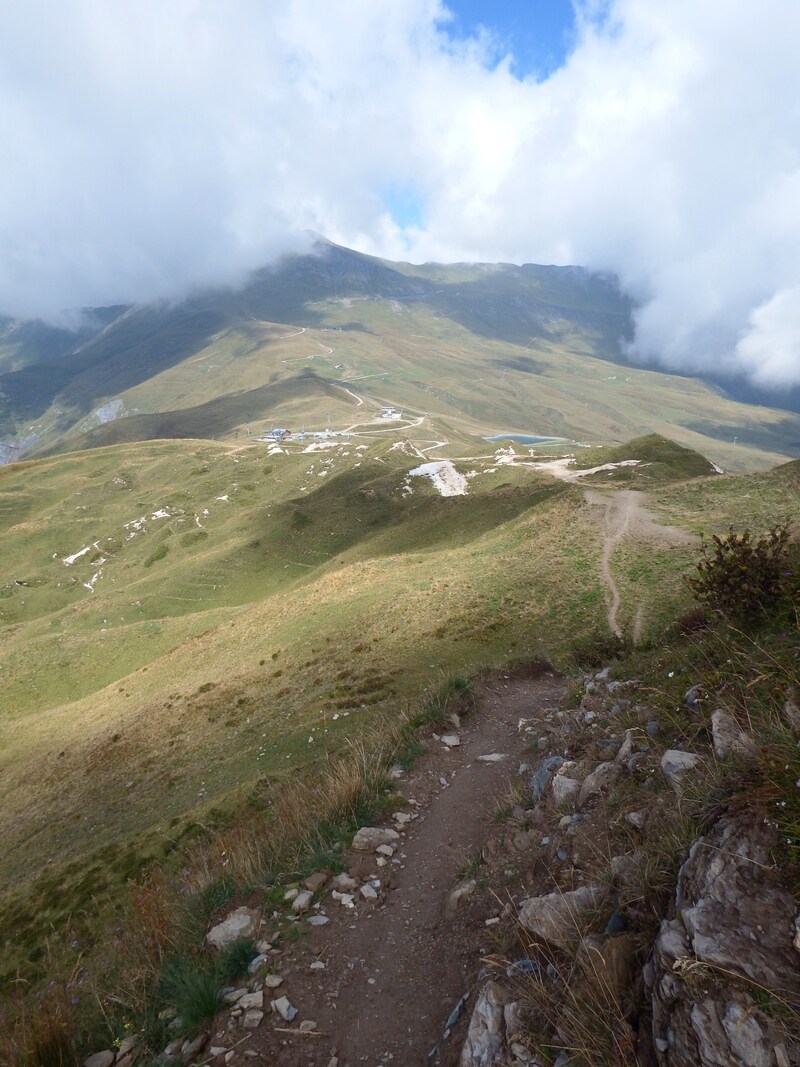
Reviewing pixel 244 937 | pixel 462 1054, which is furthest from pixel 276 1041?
pixel 462 1054

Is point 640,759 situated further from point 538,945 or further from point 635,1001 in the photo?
point 635,1001

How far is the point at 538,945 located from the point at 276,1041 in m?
3.12

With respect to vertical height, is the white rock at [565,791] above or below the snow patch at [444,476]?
below

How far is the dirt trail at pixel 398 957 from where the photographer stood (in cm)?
577

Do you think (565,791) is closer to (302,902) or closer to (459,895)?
(459,895)

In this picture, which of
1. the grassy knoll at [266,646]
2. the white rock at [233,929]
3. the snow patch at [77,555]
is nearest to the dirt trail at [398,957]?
the white rock at [233,929]

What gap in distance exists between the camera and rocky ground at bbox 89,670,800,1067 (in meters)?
3.83

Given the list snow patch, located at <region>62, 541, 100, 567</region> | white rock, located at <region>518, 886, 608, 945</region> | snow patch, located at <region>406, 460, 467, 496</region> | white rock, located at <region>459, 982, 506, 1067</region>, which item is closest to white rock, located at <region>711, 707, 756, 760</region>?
white rock, located at <region>518, 886, 608, 945</region>

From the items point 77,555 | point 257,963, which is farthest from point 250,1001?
point 77,555

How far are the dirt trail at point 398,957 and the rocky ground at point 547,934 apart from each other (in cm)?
2

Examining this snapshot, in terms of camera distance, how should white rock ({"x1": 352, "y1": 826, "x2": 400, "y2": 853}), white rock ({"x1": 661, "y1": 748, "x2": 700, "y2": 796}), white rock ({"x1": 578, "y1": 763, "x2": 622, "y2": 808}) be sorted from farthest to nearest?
white rock ({"x1": 352, "y1": 826, "x2": 400, "y2": 853}) → white rock ({"x1": 578, "y1": 763, "x2": 622, "y2": 808}) → white rock ({"x1": 661, "y1": 748, "x2": 700, "y2": 796})

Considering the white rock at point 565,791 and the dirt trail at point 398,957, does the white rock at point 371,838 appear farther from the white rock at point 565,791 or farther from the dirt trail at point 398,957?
the white rock at point 565,791

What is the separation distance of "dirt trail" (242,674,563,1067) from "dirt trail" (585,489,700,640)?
53.3ft

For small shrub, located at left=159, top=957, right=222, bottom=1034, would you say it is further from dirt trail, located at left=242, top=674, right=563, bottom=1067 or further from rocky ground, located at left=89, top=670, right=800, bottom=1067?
dirt trail, located at left=242, top=674, right=563, bottom=1067
